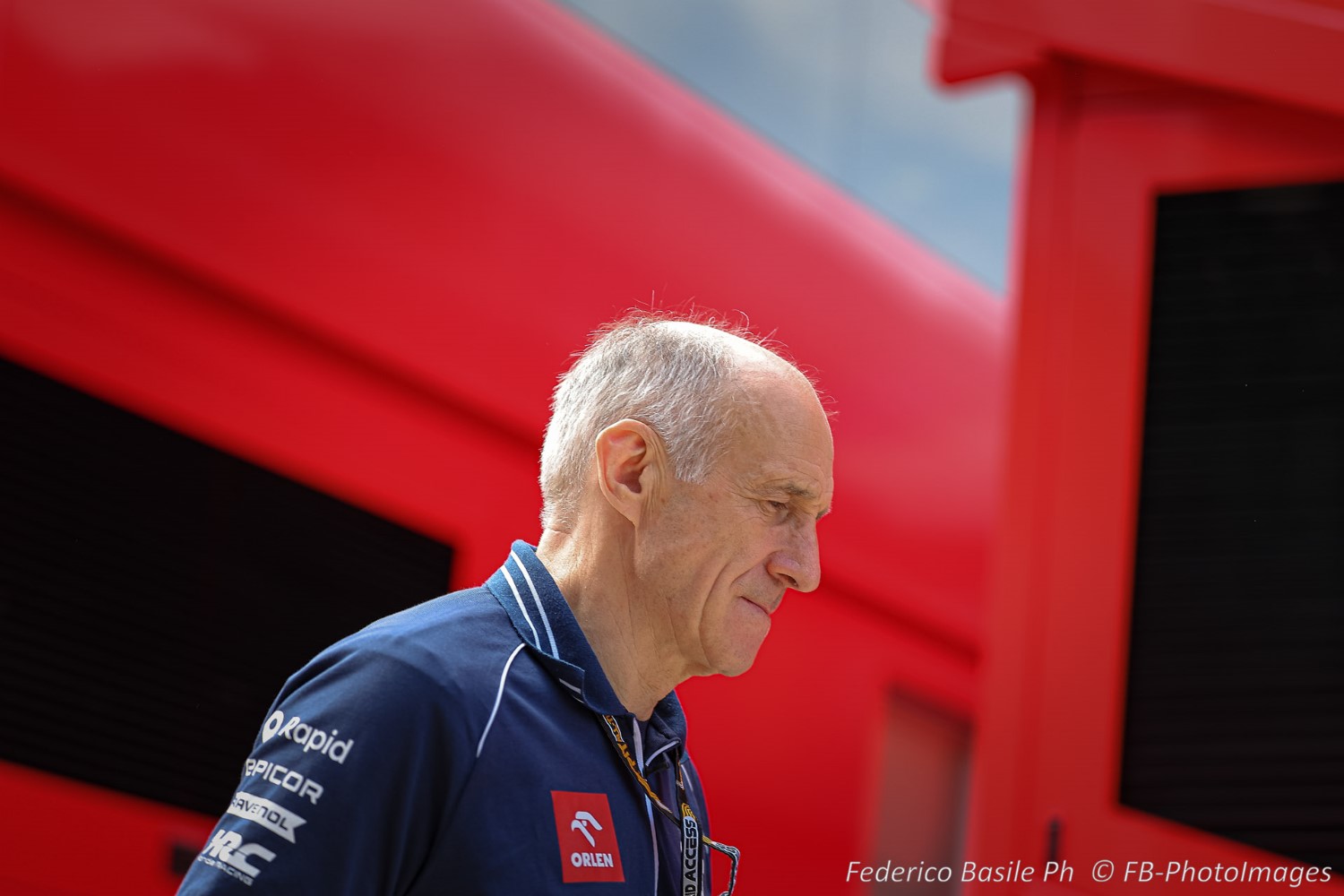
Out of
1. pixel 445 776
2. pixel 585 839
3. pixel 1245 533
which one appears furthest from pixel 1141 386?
pixel 445 776

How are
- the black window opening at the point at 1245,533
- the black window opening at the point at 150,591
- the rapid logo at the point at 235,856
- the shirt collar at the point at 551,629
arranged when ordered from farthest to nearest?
the black window opening at the point at 1245,533
the black window opening at the point at 150,591
the shirt collar at the point at 551,629
the rapid logo at the point at 235,856

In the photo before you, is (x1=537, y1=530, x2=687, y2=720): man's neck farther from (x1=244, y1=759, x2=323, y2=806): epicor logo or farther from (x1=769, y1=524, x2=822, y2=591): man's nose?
(x1=244, y1=759, x2=323, y2=806): epicor logo

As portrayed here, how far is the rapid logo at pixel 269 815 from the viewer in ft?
4.58

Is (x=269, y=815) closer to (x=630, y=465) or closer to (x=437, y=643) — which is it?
(x=437, y=643)

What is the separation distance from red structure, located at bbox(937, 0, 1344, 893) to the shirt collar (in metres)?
1.96

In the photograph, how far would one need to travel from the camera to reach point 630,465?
5.93 feet

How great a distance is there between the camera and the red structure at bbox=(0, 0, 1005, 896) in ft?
10.3

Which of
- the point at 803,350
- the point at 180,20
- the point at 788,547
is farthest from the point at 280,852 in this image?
the point at 803,350

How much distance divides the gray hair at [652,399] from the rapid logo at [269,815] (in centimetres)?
56

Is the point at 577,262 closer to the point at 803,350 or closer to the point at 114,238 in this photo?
the point at 803,350

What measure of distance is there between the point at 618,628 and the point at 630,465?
19 cm

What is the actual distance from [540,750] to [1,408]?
1.89 metres

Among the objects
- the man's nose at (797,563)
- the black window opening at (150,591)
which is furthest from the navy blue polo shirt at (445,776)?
the black window opening at (150,591)

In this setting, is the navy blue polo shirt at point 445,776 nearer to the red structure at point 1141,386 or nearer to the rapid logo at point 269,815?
the rapid logo at point 269,815
